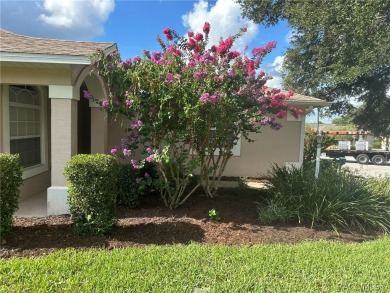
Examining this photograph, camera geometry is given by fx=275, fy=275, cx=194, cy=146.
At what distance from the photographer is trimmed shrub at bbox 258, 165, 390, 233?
16.6 feet

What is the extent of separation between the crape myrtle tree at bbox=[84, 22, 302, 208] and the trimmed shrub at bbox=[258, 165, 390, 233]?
1.57 m

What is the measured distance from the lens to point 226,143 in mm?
6117

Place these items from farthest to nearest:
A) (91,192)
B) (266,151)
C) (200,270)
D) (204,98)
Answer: (266,151) < (204,98) < (91,192) < (200,270)

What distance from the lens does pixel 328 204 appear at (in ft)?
16.8

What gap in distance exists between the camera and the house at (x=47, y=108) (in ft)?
16.1

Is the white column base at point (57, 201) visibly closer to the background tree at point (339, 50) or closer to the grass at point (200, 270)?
the grass at point (200, 270)

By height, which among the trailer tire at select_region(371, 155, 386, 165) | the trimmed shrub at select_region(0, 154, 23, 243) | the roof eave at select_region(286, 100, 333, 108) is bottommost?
the trailer tire at select_region(371, 155, 386, 165)

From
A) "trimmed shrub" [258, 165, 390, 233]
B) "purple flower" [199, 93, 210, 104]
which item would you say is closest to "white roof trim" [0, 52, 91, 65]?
"purple flower" [199, 93, 210, 104]

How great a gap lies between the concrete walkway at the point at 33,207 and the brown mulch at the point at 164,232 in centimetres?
36

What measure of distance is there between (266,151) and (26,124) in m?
7.36

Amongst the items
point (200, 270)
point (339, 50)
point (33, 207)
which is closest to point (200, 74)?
point (200, 270)

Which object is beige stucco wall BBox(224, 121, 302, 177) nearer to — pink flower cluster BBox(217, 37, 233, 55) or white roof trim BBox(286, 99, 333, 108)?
white roof trim BBox(286, 99, 333, 108)

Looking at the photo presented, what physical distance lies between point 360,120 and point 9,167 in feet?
63.8

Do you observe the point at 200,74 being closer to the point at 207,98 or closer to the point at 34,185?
the point at 207,98
